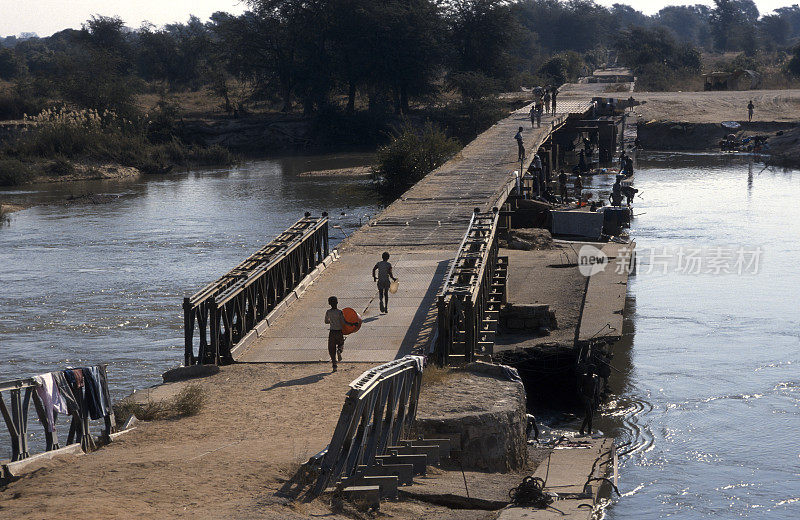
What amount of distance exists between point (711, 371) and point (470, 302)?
9.24 metres

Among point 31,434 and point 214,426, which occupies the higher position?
point 214,426

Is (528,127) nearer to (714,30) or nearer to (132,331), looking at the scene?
(132,331)

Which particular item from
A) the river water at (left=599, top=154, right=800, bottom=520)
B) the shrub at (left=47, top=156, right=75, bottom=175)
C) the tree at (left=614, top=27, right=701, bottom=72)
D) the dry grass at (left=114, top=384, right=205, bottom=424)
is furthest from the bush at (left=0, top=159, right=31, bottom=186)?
the tree at (left=614, top=27, right=701, bottom=72)

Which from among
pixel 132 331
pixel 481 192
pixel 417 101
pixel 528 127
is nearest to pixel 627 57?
pixel 417 101

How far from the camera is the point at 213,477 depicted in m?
11.0

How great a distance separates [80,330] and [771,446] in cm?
1747

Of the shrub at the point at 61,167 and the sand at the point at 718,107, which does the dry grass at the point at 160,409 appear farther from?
the sand at the point at 718,107

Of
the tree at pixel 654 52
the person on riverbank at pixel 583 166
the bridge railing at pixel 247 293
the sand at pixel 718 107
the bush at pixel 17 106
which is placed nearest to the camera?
the bridge railing at pixel 247 293

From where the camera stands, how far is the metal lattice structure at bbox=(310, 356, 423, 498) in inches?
429

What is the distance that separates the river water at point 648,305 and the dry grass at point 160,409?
704 cm

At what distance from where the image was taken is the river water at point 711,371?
17234 mm

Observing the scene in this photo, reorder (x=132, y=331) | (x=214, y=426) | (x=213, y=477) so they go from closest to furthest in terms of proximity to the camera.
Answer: (x=213, y=477), (x=214, y=426), (x=132, y=331)

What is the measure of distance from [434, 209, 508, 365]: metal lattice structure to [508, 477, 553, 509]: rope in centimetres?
429

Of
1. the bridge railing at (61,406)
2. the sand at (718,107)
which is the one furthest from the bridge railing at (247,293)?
the sand at (718,107)
